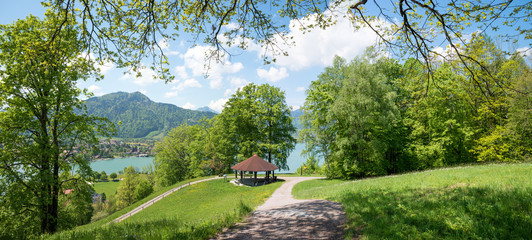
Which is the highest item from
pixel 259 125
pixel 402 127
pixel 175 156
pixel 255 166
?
pixel 259 125

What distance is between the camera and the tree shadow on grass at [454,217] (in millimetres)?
4218

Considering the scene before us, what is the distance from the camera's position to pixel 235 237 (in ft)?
20.2

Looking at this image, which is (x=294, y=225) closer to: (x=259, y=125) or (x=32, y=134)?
(x=32, y=134)

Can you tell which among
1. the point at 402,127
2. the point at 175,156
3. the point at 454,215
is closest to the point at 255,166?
the point at 402,127

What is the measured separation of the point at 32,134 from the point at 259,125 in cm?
2478

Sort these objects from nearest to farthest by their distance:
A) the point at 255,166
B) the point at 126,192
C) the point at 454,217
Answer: the point at 454,217, the point at 255,166, the point at 126,192

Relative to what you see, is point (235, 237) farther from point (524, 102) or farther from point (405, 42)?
point (524, 102)

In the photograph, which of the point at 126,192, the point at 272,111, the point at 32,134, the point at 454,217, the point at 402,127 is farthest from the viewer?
the point at 126,192

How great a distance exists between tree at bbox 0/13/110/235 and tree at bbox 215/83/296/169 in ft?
69.7

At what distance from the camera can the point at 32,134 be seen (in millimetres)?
11516

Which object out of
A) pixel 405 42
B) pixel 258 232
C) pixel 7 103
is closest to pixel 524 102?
pixel 405 42

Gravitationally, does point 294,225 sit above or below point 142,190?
above

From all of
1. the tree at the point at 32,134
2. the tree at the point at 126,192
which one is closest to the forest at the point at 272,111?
the tree at the point at 32,134

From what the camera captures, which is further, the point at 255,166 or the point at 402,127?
the point at 402,127
